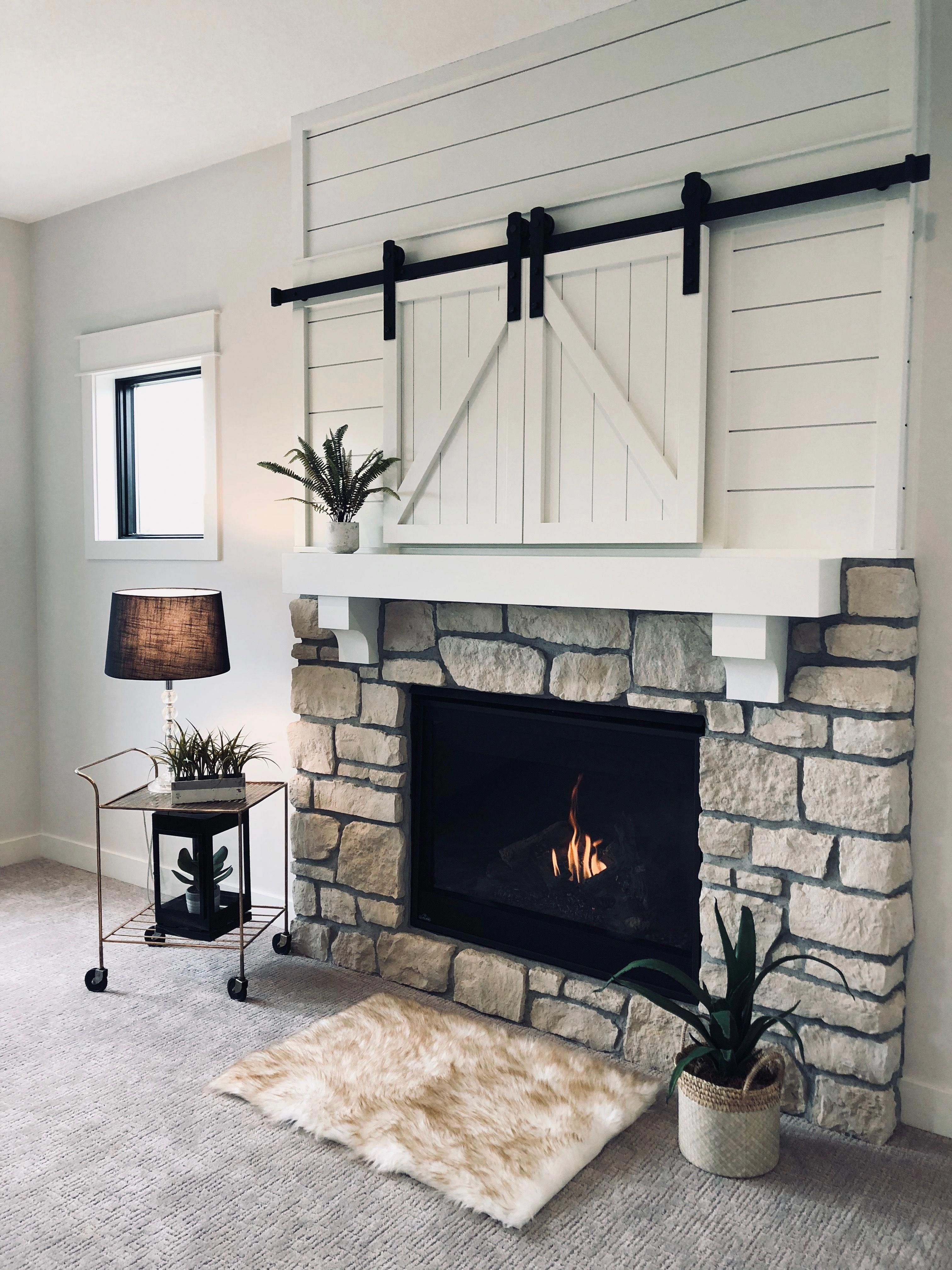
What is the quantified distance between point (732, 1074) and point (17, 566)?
354 cm

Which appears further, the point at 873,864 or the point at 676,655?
the point at 676,655

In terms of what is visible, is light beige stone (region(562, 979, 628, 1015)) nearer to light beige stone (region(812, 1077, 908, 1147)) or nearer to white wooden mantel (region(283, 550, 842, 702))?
light beige stone (region(812, 1077, 908, 1147))

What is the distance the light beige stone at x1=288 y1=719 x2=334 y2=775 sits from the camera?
3.17 m

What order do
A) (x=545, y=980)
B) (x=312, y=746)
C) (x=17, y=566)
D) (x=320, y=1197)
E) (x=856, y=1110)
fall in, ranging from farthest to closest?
(x=17, y=566)
(x=312, y=746)
(x=545, y=980)
(x=856, y=1110)
(x=320, y=1197)

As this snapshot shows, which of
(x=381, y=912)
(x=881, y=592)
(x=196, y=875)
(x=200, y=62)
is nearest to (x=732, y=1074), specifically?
(x=881, y=592)

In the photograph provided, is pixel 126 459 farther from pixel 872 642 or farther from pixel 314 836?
pixel 872 642

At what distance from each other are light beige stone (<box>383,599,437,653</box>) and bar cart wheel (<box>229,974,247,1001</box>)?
42.5 inches

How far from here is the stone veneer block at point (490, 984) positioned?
9.22 ft

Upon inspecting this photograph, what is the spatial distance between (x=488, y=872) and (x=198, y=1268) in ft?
4.43

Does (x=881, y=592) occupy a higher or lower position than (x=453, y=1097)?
higher

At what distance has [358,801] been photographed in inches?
122

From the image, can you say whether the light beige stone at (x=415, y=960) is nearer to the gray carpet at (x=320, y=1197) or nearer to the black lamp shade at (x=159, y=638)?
the gray carpet at (x=320, y=1197)

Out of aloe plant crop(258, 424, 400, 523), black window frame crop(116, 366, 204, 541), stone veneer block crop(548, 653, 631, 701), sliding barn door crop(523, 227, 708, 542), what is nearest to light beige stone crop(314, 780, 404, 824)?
stone veneer block crop(548, 653, 631, 701)

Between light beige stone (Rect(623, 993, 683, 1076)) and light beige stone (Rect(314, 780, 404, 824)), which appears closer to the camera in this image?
light beige stone (Rect(623, 993, 683, 1076))
